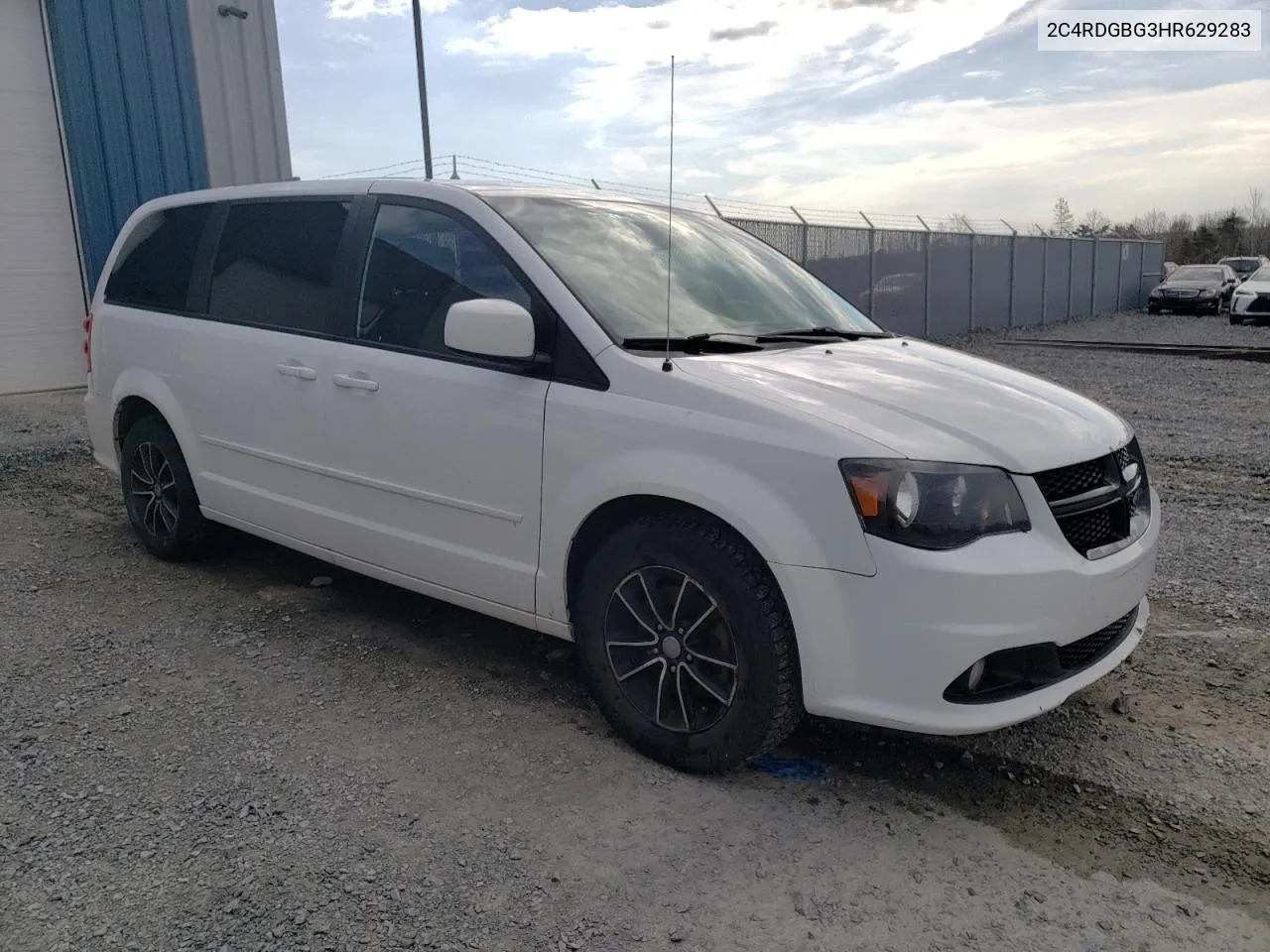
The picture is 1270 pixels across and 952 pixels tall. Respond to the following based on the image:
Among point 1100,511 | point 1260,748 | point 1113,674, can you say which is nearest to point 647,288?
point 1100,511

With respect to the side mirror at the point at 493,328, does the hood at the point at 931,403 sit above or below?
below

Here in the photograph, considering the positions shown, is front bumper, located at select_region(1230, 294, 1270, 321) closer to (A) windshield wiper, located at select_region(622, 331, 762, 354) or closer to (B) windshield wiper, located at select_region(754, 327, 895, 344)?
(B) windshield wiper, located at select_region(754, 327, 895, 344)

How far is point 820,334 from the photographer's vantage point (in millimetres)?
3793

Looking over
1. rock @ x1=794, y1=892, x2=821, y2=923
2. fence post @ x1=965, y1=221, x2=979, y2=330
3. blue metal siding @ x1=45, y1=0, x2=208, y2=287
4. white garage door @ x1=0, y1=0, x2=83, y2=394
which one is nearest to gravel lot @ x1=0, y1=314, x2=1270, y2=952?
rock @ x1=794, y1=892, x2=821, y2=923

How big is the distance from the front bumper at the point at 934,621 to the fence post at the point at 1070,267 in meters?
29.6

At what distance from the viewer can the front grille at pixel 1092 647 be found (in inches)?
113

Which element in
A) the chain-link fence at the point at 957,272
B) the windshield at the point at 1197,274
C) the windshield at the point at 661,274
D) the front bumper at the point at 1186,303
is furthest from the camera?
the windshield at the point at 1197,274

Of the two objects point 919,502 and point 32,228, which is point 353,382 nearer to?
point 919,502

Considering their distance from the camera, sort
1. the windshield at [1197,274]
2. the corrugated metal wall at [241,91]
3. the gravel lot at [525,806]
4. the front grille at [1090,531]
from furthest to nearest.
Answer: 1. the windshield at [1197,274]
2. the corrugated metal wall at [241,91]
3. the front grille at [1090,531]
4. the gravel lot at [525,806]

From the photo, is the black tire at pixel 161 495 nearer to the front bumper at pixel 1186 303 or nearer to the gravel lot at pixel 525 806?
the gravel lot at pixel 525 806

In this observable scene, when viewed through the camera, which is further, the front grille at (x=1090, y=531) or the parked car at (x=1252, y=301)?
the parked car at (x=1252, y=301)

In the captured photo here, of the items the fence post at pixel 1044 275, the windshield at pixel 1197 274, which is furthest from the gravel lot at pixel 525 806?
the windshield at pixel 1197 274

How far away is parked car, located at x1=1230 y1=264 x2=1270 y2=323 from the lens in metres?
21.9

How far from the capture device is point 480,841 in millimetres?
2717
